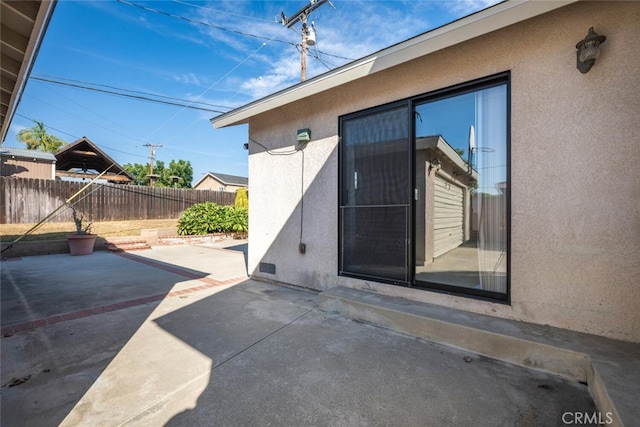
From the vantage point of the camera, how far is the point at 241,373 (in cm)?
225

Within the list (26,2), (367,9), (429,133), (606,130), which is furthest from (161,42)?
(606,130)

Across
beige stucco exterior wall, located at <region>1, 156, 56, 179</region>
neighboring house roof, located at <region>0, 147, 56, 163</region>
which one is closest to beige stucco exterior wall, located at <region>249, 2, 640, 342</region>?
neighboring house roof, located at <region>0, 147, 56, 163</region>

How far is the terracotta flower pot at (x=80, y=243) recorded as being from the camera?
7.94 m

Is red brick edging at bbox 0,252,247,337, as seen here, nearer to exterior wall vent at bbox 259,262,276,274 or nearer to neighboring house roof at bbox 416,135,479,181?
exterior wall vent at bbox 259,262,276,274

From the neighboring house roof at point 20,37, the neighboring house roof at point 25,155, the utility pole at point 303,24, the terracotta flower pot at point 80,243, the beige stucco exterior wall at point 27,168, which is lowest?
the terracotta flower pot at point 80,243

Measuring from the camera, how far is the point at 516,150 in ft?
9.10

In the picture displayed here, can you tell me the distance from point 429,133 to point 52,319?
521 centimetres

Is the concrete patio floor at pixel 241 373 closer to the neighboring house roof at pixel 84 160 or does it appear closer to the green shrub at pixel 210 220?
the green shrub at pixel 210 220

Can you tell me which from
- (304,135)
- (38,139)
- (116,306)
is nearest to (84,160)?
(38,139)

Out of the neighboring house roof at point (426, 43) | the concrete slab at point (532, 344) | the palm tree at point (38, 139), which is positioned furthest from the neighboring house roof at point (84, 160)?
the concrete slab at point (532, 344)

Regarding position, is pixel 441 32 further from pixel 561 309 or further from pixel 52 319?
→ pixel 52 319

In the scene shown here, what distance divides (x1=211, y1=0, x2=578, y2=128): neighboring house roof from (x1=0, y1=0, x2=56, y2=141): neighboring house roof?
8.85ft

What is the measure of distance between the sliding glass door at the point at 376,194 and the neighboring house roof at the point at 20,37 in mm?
3275

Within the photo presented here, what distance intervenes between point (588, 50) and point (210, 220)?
11851 millimetres
